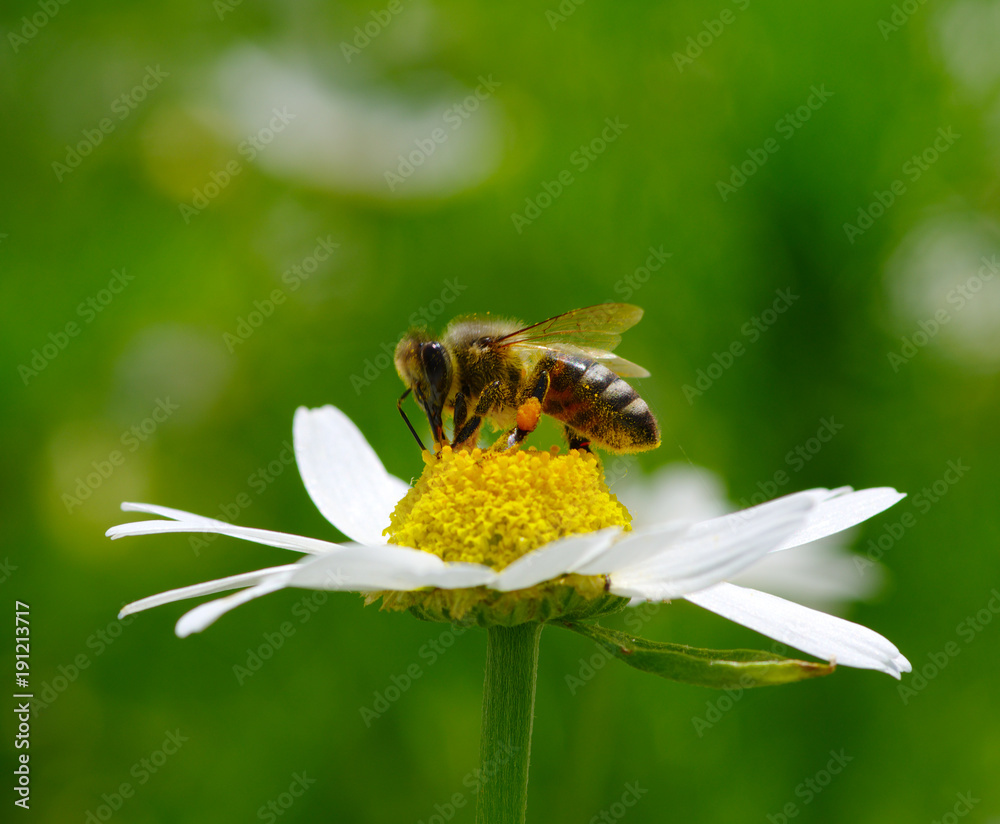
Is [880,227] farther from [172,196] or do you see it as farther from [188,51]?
[188,51]

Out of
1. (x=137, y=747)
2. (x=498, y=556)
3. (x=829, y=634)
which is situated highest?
(x=829, y=634)

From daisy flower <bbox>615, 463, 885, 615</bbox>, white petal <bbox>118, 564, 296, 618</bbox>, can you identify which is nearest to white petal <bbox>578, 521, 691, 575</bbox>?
white petal <bbox>118, 564, 296, 618</bbox>

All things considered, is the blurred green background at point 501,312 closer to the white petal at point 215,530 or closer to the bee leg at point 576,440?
the bee leg at point 576,440

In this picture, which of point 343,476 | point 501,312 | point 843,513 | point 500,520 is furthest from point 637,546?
point 501,312

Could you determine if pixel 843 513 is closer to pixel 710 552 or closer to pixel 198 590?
pixel 710 552

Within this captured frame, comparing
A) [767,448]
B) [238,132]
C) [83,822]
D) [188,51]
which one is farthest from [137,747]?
[188,51]
